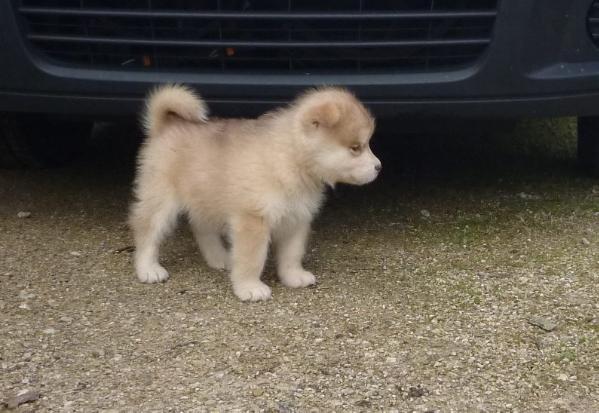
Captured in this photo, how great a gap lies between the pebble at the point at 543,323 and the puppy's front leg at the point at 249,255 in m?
0.87

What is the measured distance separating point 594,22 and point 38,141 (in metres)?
2.54

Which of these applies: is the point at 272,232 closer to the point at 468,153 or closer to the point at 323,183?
the point at 323,183

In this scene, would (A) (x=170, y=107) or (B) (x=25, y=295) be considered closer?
(B) (x=25, y=295)

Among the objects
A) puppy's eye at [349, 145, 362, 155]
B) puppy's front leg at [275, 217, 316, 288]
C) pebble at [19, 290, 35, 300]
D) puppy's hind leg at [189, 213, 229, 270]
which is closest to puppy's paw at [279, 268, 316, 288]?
puppy's front leg at [275, 217, 316, 288]

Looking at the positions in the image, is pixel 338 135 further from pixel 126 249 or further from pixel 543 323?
pixel 126 249

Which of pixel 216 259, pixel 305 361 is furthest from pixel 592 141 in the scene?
pixel 305 361

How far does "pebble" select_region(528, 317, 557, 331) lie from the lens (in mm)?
2709

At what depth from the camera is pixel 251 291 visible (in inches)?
115

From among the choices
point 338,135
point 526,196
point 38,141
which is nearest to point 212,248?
point 338,135

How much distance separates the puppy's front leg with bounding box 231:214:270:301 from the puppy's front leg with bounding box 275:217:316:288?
0.43 ft

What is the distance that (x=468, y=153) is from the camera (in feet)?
15.2

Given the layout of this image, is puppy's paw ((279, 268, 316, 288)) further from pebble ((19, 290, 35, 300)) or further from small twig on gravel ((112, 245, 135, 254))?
pebble ((19, 290, 35, 300))

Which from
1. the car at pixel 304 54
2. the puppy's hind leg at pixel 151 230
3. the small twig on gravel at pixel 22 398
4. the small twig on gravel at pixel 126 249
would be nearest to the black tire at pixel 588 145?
the car at pixel 304 54

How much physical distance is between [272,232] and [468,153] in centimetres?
196
